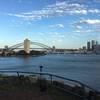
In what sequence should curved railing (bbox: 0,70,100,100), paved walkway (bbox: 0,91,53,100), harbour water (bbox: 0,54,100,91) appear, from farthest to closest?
1. harbour water (bbox: 0,54,100,91)
2. paved walkway (bbox: 0,91,53,100)
3. curved railing (bbox: 0,70,100,100)

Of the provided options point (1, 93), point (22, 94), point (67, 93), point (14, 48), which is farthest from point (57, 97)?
point (14, 48)

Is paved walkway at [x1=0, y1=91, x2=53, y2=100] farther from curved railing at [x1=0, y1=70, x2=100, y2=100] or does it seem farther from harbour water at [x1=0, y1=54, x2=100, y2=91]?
harbour water at [x1=0, y1=54, x2=100, y2=91]

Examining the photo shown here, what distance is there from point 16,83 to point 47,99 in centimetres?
441

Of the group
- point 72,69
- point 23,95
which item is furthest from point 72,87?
point 72,69

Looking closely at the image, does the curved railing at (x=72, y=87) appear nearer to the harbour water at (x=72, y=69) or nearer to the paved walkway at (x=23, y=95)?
the paved walkway at (x=23, y=95)

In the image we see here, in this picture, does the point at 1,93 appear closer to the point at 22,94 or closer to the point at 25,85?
the point at 22,94

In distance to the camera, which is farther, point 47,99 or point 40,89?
point 40,89

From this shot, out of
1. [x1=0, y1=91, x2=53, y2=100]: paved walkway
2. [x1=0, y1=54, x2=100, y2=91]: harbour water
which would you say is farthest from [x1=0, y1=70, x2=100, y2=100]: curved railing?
[x1=0, y1=54, x2=100, y2=91]: harbour water

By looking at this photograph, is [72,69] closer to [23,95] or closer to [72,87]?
[72,87]

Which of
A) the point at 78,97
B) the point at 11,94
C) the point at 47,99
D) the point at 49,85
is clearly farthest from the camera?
the point at 49,85

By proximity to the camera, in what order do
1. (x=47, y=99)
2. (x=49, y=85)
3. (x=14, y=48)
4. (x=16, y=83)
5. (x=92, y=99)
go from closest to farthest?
1. (x=92, y=99)
2. (x=47, y=99)
3. (x=49, y=85)
4. (x=16, y=83)
5. (x=14, y=48)

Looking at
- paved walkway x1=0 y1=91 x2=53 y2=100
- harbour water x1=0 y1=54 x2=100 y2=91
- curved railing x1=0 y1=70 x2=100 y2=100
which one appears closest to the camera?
curved railing x1=0 y1=70 x2=100 y2=100

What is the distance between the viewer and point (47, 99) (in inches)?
442

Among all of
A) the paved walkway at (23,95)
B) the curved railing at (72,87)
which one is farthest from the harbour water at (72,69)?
the paved walkway at (23,95)
